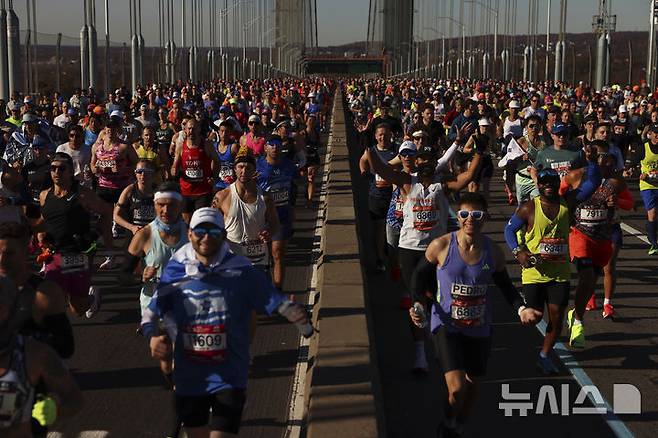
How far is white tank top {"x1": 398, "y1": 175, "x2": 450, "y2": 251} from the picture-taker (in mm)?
9875

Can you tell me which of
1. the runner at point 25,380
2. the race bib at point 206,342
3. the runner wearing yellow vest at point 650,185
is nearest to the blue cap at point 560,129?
the runner wearing yellow vest at point 650,185

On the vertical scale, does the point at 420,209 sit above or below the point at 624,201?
above

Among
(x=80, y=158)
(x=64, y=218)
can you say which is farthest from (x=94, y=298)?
(x=80, y=158)

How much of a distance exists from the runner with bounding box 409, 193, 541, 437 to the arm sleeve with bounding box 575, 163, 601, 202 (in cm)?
390

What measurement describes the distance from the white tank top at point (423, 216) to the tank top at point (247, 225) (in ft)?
4.43

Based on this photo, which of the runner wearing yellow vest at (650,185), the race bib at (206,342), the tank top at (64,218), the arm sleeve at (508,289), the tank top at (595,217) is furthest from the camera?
the runner wearing yellow vest at (650,185)

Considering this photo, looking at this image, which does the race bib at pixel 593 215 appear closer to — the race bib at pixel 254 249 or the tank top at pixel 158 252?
the race bib at pixel 254 249

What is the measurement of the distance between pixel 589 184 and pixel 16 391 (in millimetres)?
7493

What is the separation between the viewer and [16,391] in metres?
5.07

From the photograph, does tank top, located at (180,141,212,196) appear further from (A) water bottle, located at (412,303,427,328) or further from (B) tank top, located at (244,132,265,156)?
(A) water bottle, located at (412,303,427,328)

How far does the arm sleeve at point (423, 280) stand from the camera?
7.72 m

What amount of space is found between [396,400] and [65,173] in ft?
11.6

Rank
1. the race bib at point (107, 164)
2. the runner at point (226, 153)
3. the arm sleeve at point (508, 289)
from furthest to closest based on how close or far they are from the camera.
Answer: the runner at point (226, 153) → the race bib at point (107, 164) → the arm sleeve at point (508, 289)

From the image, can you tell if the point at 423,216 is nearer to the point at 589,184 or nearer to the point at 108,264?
the point at 589,184
